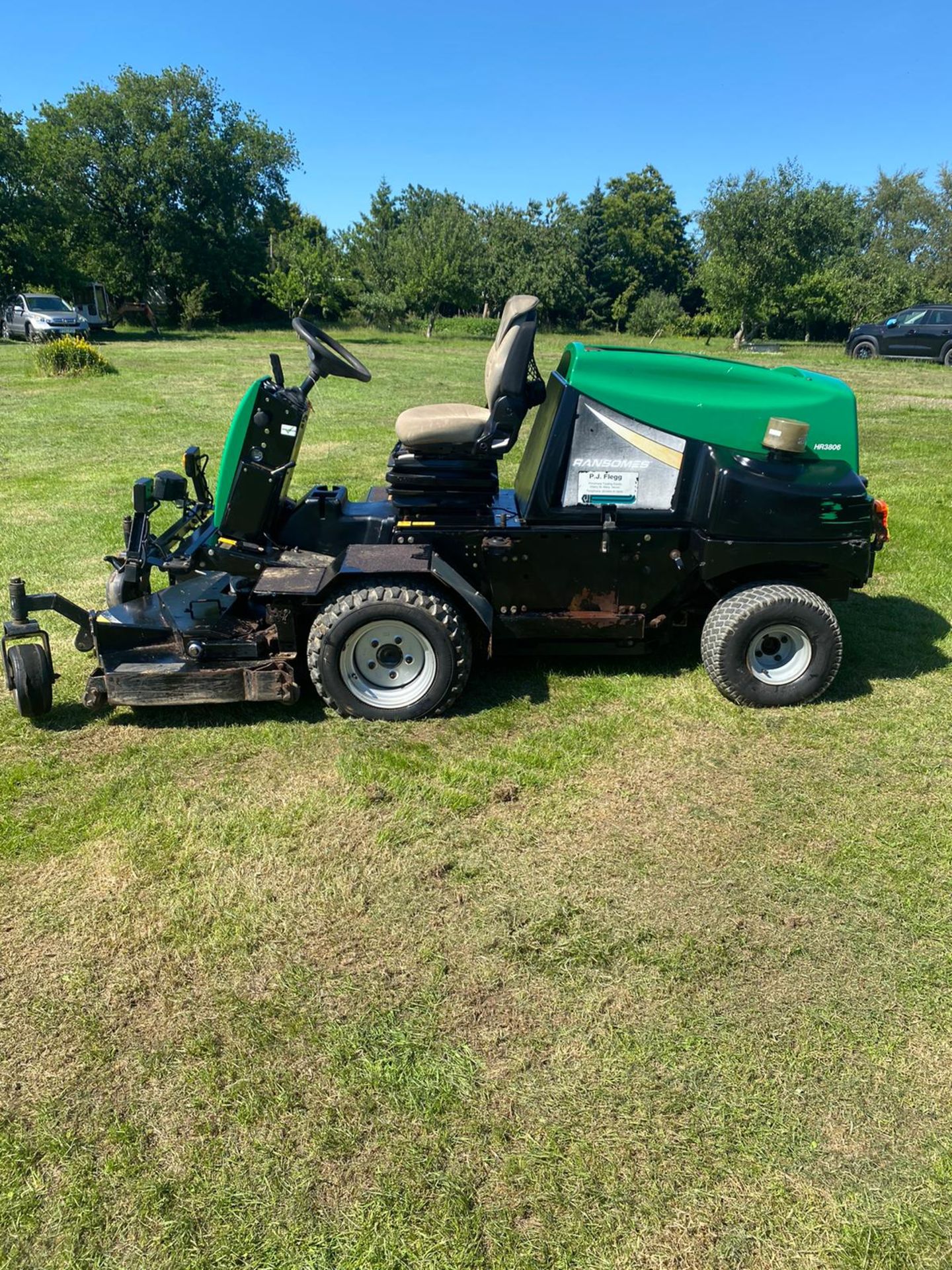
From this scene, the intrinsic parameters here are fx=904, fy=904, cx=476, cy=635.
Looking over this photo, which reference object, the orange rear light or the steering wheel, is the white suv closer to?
the steering wheel

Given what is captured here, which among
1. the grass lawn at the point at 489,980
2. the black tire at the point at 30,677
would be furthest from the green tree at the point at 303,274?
the grass lawn at the point at 489,980

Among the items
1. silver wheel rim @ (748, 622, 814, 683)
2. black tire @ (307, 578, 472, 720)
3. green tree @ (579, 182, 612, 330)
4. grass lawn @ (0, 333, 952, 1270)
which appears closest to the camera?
grass lawn @ (0, 333, 952, 1270)

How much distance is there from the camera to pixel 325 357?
445cm

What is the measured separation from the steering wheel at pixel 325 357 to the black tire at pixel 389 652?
112 centimetres

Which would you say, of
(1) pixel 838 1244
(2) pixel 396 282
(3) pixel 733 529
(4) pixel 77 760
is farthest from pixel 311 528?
(2) pixel 396 282

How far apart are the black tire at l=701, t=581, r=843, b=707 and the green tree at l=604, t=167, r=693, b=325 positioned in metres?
55.9

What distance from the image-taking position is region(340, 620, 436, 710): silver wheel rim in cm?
427

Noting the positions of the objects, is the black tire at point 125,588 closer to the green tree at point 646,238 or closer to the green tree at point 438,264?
the green tree at point 438,264

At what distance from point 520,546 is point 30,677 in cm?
239

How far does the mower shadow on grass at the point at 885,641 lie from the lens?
4.96 m

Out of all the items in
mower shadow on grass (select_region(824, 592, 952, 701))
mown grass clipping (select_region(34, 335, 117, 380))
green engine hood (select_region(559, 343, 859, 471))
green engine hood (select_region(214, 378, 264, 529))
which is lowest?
mower shadow on grass (select_region(824, 592, 952, 701))

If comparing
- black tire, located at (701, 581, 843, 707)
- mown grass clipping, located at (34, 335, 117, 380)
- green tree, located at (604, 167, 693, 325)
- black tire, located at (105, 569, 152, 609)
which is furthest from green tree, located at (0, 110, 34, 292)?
green tree, located at (604, 167, 693, 325)

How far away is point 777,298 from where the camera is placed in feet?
97.0

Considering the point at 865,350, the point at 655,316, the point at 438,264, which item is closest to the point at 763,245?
the point at 865,350
